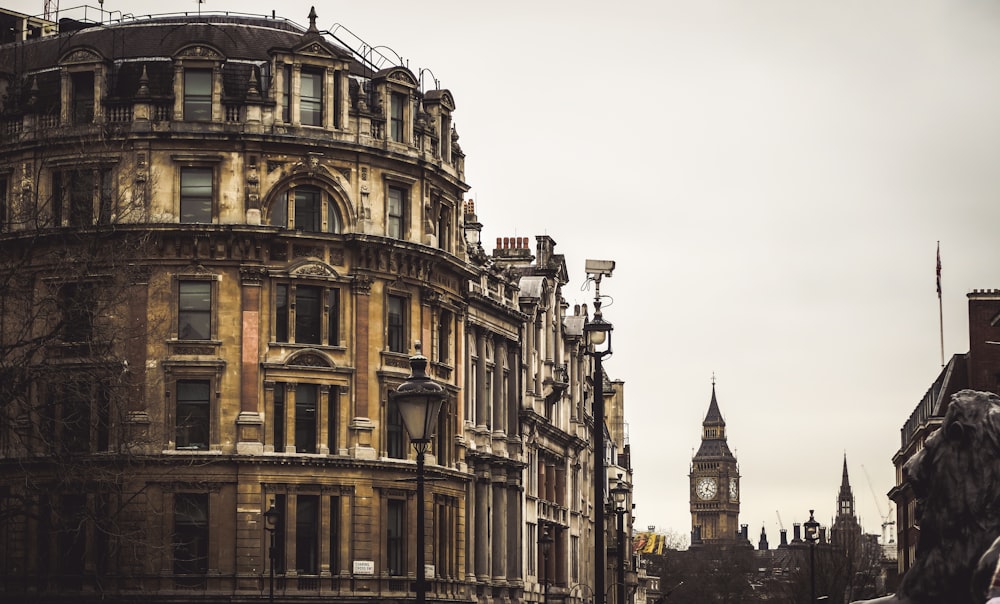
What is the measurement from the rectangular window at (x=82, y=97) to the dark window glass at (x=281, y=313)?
7935 millimetres

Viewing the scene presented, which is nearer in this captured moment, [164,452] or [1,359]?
[1,359]

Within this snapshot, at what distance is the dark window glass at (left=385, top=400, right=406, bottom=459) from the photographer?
5975 centimetres

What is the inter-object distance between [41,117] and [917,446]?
3301 inches

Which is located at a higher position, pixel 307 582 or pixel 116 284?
pixel 116 284

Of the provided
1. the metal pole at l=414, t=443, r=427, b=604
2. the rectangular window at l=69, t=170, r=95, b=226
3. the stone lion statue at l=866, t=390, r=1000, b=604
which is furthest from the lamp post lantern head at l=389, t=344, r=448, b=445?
the rectangular window at l=69, t=170, r=95, b=226

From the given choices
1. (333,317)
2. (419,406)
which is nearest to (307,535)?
(333,317)

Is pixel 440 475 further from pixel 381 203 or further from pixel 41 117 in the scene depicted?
pixel 41 117

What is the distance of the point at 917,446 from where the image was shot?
5039 inches

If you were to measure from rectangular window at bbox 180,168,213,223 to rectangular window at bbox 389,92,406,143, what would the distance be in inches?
255

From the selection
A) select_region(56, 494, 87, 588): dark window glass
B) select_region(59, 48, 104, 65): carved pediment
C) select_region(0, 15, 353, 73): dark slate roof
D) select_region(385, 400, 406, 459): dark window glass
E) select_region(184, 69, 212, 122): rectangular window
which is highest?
select_region(0, 15, 353, 73): dark slate roof

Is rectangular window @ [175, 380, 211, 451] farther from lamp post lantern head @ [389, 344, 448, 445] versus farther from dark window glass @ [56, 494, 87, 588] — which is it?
lamp post lantern head @ [389, 344, 448, 445]

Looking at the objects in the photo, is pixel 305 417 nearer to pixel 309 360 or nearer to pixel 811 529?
pixel 309 360

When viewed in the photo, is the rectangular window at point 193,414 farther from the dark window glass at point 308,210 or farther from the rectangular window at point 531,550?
the rectangular window at point 531,550

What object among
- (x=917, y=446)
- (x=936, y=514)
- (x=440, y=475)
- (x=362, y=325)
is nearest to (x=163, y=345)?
(x=362, y=325)
